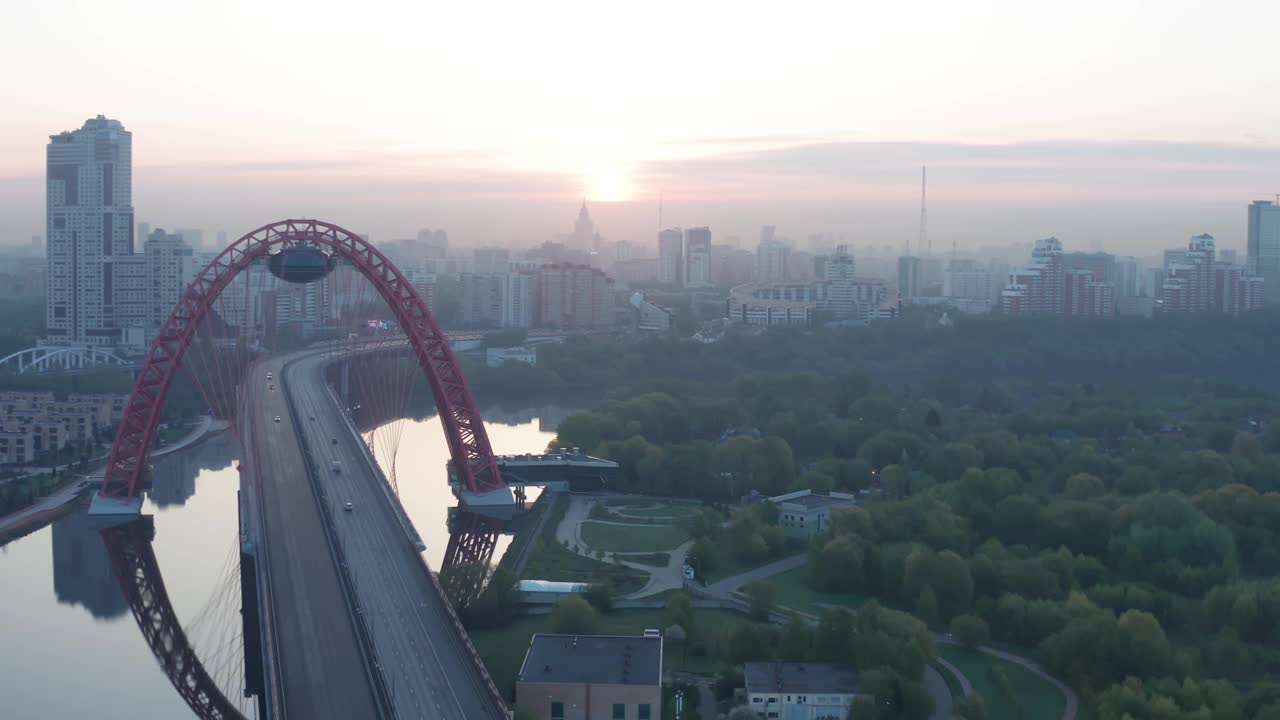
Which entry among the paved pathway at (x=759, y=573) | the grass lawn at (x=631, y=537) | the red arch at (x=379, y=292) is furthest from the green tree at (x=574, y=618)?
the red arch at (x=379, y=292)

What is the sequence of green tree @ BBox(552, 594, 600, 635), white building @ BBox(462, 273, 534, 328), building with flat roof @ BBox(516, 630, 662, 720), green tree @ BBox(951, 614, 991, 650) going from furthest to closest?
white building @ BBox(462, 273, 534, 328) → green tree @ BBox(951, 614, 991, 650) → green tree @ BBox(552, 594, 600, 635) → building with flat roof @ BBox(516, 630, 662, 720)

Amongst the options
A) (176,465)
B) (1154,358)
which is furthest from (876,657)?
(1154,358)

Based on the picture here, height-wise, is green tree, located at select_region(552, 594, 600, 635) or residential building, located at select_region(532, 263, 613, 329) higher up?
residential building, located at select_region(532, 263, 613, 329)

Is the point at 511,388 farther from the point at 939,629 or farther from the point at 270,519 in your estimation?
the point at 939,629

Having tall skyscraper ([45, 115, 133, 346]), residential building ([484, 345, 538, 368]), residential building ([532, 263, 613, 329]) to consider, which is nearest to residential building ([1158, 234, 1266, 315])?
residential building ([532, 263, 613, 329])

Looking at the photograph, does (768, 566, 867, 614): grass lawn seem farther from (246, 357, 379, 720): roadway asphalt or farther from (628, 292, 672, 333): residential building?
(628, 292, 672, 333): residential building

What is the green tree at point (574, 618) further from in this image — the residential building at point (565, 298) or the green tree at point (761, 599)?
the residential building at point (565, 298)

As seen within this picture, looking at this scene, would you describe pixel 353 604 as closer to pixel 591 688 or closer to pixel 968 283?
pixel 591 688
